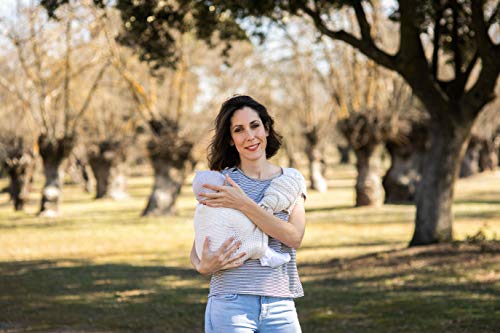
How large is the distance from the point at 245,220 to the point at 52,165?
29.1 meters

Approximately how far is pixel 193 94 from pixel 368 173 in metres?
8.09

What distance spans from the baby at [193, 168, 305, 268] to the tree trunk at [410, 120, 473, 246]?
11274 mm

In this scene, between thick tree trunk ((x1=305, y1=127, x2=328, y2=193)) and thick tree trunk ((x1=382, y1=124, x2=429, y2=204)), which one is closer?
thick tree trunk ((x1=382, y1=124, x2=429, y2=204))

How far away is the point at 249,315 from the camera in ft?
12.9

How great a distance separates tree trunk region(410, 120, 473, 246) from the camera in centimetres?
1491

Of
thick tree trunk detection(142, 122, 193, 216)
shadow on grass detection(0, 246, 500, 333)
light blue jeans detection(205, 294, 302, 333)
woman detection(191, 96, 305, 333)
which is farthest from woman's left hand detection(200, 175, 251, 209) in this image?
thick tree trunk detection(142, 122, 193, 216)

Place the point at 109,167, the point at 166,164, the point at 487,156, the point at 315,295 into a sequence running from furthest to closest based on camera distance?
the point at 487,156, the point at 109,167, the point at 166,164, the point at 315,295

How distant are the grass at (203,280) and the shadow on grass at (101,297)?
17mm

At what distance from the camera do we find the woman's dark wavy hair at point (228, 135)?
168 inches

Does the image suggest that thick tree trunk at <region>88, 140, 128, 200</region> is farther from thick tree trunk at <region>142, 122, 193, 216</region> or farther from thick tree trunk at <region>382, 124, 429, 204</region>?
thick tree trunk at <region>382, 124, 429, 204</region>

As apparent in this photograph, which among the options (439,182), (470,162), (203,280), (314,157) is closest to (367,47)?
(439,182)

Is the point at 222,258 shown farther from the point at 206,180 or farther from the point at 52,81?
the point at 52,81

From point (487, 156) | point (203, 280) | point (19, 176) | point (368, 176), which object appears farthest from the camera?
point (487, 156)

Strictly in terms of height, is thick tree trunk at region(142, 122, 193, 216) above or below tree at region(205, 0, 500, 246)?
below
